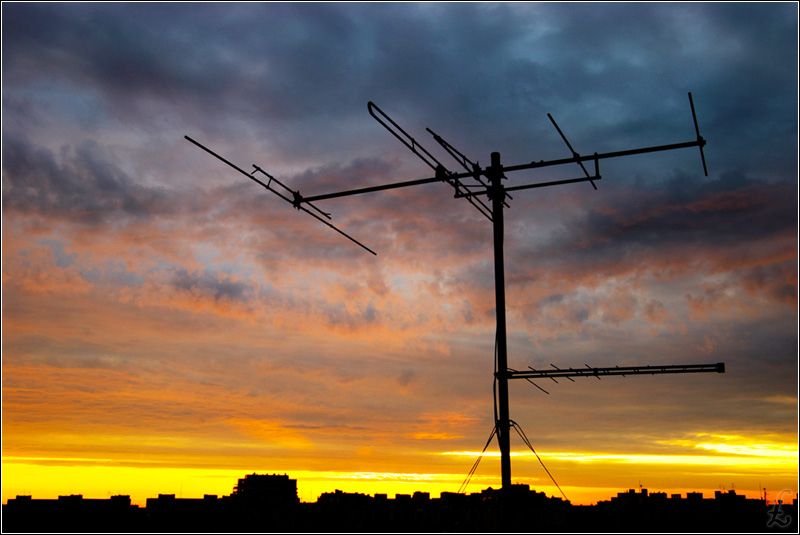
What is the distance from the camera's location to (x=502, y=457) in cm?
2259

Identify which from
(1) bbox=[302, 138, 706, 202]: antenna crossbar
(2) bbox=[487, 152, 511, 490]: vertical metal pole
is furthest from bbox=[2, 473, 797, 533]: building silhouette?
(1) bbox=[302, 138, 706, 202]: antenna crossbar

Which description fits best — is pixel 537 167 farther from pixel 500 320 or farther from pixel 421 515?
pixel 421 515

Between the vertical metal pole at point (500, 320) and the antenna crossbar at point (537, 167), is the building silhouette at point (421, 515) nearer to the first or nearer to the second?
the vertical metal pole at point (500, 320)

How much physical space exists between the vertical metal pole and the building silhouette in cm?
128

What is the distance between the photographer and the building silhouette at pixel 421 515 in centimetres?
A: 2178

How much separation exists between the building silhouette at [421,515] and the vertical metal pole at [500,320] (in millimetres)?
1276

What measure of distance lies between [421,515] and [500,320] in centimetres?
699

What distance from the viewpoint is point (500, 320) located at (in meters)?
23.1

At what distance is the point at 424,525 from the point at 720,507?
976 centimetres

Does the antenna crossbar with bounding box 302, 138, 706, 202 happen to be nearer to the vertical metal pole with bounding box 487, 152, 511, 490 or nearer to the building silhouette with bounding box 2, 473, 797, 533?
the vertical metal pole with bounding box 487, 152, 511, 490

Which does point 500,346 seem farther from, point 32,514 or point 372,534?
point 32,514

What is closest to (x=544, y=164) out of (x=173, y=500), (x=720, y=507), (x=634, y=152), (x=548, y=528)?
(x=634, y=152)

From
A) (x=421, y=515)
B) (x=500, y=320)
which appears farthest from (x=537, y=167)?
(x=421, y=515)

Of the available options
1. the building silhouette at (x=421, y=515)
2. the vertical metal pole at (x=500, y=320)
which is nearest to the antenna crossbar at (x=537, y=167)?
the vertical metal pole at (x=500, y=320)
